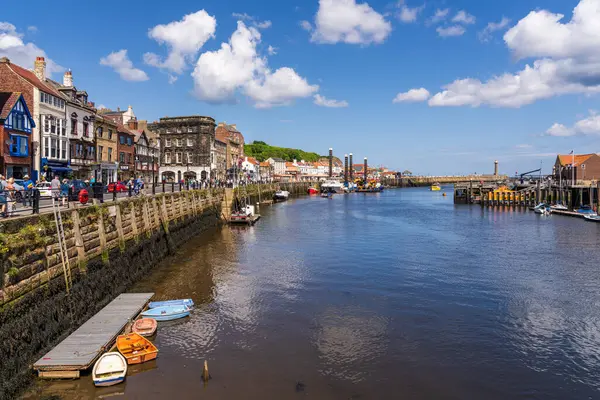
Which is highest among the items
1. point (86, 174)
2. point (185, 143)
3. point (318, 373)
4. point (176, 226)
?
point (185, 143)

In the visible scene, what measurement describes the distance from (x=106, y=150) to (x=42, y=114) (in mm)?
14831

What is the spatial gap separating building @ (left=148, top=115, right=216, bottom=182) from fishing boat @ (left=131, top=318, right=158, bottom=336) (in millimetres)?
72008

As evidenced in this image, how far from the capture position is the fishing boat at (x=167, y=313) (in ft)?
54.3

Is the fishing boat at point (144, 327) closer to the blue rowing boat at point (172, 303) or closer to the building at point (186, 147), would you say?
the blue rowing boat at point (172, 303)

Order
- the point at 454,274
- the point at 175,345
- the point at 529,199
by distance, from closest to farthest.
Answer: the point at 175,345, the point at 454,274, the point at 529,199

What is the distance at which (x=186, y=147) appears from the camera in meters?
86.8

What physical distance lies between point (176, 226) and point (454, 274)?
2153 cm

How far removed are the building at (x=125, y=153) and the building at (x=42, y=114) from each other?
1481cm

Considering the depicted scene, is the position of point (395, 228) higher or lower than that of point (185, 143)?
lower

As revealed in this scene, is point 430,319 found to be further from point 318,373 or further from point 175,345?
point 175,345

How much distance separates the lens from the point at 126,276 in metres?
21.2

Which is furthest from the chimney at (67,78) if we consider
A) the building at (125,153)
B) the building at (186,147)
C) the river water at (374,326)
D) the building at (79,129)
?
the building at (186,147)

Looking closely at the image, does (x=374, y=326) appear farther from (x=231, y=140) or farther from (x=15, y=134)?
(x=231, y=140)

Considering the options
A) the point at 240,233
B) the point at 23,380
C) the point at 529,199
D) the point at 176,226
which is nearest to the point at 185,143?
the point at 240,233
